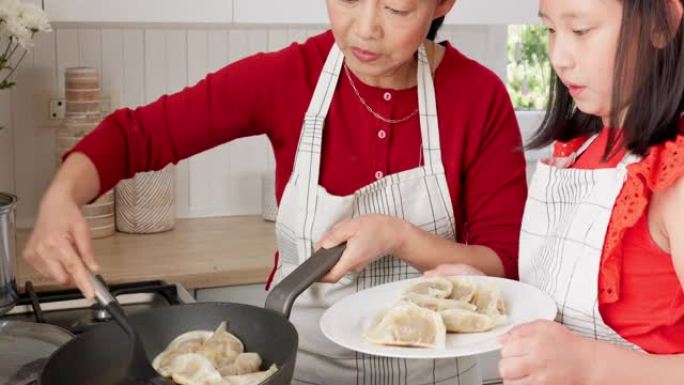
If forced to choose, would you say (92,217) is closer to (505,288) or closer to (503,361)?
(505,288)

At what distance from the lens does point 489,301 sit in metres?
1.24

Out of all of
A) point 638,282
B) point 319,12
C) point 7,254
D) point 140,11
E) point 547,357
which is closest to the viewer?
point 547,357

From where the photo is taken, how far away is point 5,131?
2.33 m

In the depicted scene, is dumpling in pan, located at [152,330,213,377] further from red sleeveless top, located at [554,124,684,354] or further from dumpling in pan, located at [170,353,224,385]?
red sleeveless top, located at [554,124,684,354]

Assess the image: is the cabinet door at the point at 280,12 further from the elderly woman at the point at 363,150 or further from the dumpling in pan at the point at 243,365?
the dumpling in pan at the point at 243,365

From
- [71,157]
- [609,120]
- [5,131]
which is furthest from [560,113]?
[5,131]

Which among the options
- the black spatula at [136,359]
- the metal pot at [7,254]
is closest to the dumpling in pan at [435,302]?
the black spatula at [136,359]

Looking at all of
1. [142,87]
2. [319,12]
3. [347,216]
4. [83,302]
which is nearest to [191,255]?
[83,302]

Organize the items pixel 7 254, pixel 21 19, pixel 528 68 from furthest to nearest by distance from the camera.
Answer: pixel 528 68, pixel 21 19, pixel 7 254

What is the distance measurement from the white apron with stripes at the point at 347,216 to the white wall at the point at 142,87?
97 centimetres

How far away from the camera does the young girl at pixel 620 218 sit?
1.08m

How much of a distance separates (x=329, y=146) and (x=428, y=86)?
0.59 feet

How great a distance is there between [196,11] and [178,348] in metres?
1.03

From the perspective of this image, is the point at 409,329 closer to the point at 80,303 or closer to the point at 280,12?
the point at 80,303
